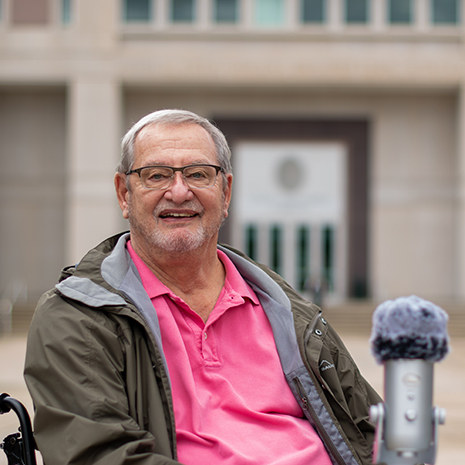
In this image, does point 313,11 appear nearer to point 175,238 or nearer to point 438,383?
point 438,383

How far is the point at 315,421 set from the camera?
2596 mm

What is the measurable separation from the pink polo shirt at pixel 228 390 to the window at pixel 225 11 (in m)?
23.6

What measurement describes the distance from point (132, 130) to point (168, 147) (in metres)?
0.17

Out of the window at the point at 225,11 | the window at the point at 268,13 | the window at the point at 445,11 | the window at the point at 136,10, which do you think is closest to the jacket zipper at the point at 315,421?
the window at the point at 268,13

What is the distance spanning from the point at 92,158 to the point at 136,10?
5.05 m

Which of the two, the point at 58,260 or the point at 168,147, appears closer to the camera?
the point at 168,147

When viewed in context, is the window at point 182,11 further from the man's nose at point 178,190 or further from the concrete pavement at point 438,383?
the man's nose at point 178,190

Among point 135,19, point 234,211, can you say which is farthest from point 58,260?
point 135,19

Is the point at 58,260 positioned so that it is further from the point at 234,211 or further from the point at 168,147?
the point at 168,147

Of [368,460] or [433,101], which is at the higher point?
[433,101]

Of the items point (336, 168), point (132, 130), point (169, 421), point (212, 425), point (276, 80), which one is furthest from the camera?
point (336, 168)

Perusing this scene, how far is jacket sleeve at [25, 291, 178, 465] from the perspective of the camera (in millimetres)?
2137

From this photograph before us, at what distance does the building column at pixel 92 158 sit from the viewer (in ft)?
80.3

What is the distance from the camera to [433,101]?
2595 centimetres
